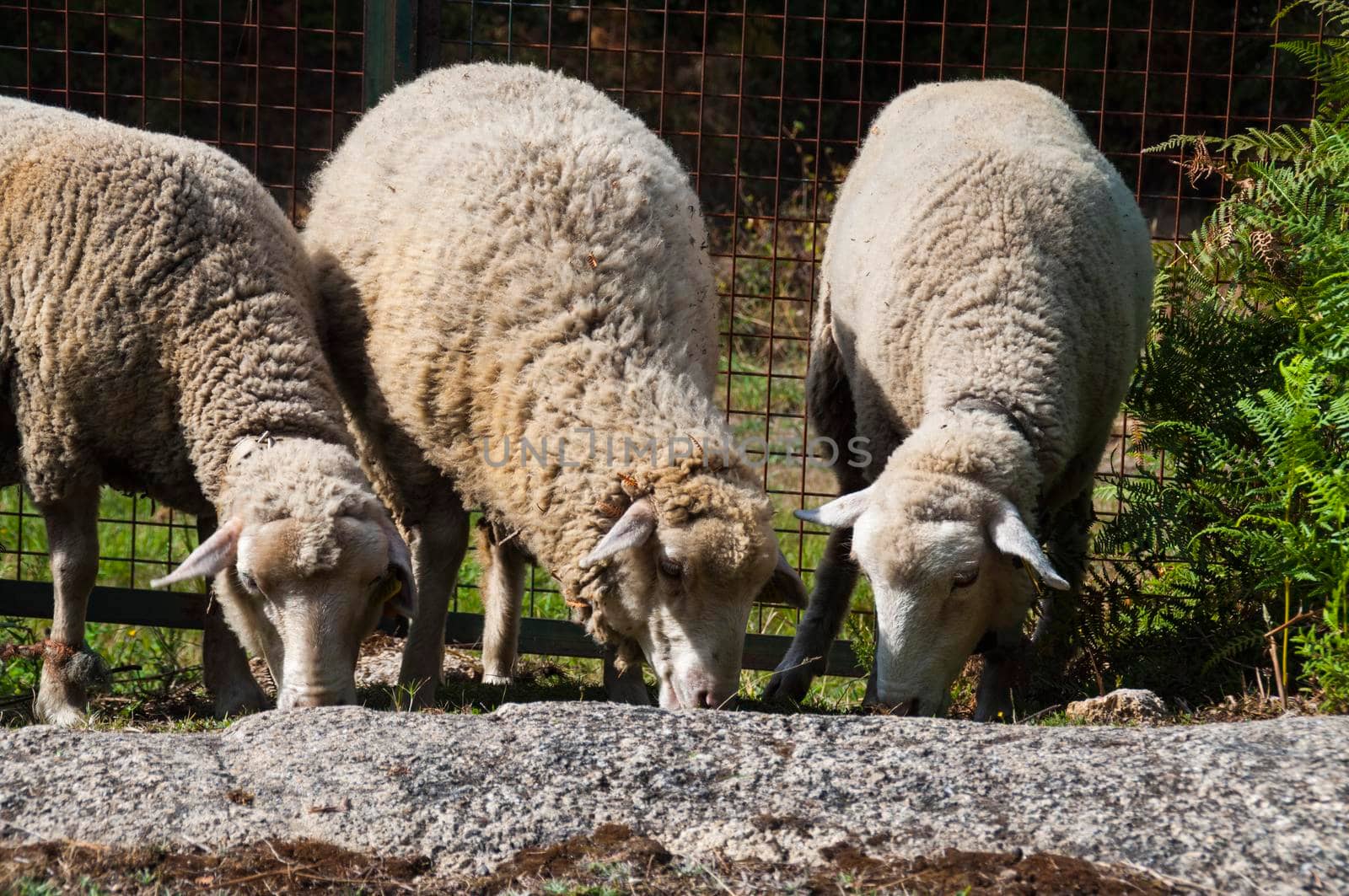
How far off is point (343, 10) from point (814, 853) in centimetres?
1077

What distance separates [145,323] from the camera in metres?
4.97

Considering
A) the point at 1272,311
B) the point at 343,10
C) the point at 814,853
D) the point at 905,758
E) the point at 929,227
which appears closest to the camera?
the point at 814,853

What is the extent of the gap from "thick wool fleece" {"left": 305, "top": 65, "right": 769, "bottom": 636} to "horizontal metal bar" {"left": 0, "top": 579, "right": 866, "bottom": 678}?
4.96 ft

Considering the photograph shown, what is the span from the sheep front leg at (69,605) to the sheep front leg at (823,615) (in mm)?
2482

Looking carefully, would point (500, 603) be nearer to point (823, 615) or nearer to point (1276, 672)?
point (823, 615)

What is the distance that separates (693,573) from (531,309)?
103 cm

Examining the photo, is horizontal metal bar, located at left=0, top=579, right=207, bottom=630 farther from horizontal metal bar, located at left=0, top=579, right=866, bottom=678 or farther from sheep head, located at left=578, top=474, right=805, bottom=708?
sheep head, located at left=578, top=474, right=805, bottom=708

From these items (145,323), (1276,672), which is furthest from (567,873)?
(145,323)

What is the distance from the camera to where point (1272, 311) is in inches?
228

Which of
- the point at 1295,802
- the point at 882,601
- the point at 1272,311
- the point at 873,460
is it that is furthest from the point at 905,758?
the point at 1272,311

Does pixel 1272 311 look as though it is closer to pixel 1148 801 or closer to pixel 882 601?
pixel 882 601

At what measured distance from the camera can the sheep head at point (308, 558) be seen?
441 cm

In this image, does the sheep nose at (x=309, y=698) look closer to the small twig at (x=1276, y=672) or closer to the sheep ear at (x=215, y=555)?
the sheep ear at (x=215, y=555)

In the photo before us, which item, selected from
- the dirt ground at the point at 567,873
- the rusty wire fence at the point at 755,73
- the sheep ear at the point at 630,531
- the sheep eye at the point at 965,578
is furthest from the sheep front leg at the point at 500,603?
the rusty wire fence at the point at 755,73
